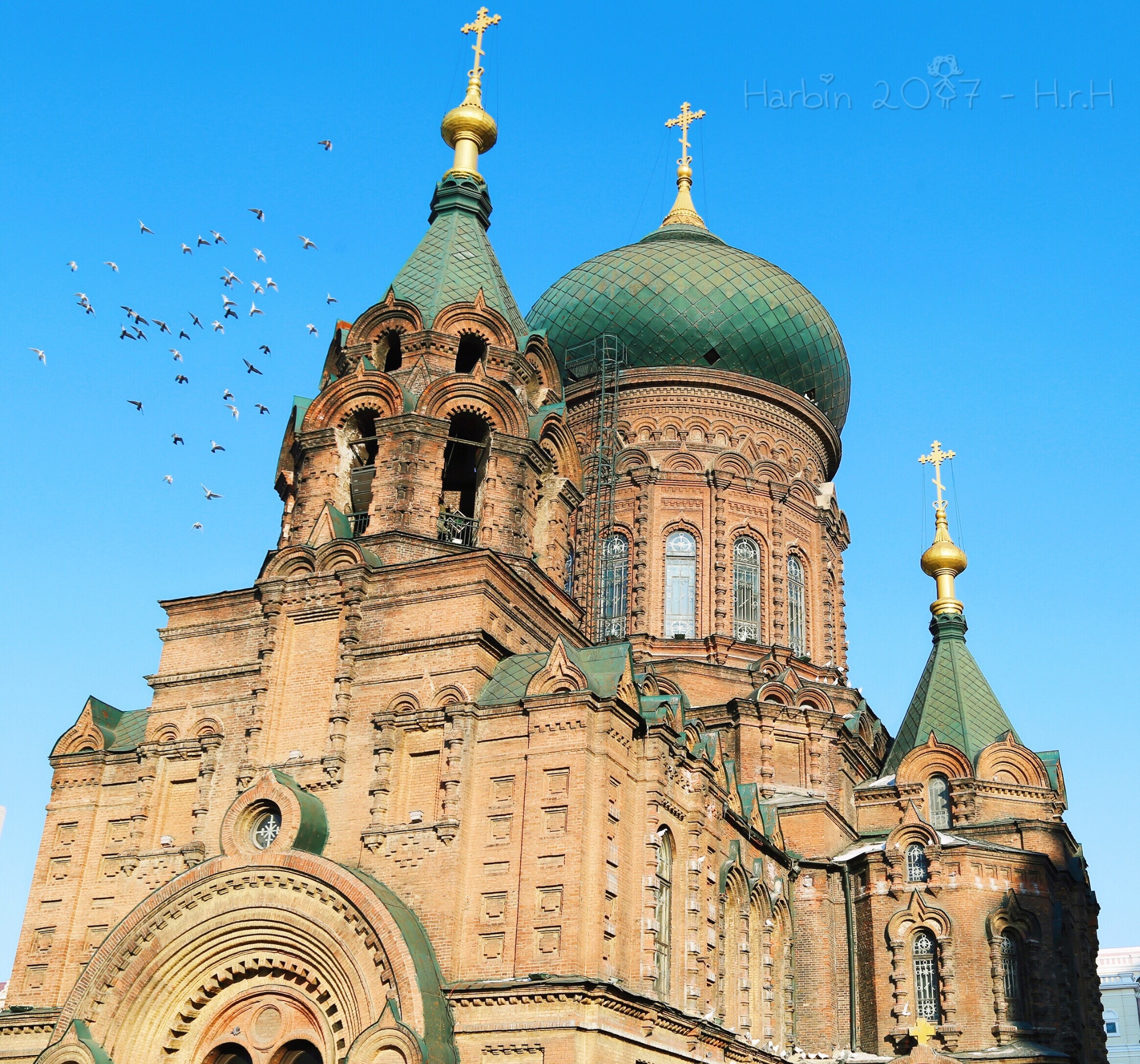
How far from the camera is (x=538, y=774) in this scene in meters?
14.5

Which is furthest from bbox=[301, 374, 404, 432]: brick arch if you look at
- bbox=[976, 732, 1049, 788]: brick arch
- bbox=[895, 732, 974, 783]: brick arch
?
bbox=[976, 732, 1049, 788]: brick arch

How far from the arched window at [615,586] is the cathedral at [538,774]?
0.07 meters

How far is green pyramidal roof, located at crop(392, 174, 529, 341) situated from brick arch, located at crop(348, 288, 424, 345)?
0.37ft

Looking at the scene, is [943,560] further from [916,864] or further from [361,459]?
[361,459]

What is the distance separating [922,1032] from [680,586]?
791cm

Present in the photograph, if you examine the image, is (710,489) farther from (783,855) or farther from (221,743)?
(221,743)

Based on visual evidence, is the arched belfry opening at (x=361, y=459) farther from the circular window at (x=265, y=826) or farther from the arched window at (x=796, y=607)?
the arched window at (x=796, y=607)

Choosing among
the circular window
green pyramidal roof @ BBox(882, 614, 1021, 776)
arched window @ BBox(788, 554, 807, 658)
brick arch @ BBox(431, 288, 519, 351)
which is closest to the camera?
the circular window

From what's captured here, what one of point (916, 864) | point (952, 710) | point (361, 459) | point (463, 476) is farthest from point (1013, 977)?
point (361, 459)

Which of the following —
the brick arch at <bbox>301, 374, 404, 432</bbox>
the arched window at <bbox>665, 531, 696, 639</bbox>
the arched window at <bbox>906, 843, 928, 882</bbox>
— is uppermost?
the arched window at <bbox>665, 531, 696, 639</bbox>

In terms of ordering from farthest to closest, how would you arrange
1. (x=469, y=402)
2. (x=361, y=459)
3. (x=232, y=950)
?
(x=361, y=459) → (x=469, y=402) → (x=232, y=950)

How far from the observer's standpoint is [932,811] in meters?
21.3

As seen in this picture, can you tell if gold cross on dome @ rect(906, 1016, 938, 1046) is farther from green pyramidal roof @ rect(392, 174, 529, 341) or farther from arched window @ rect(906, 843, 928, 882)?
green pyramidal roof @ rect(392, 174, 529, 341)

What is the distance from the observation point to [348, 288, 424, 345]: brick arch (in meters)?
18.8
